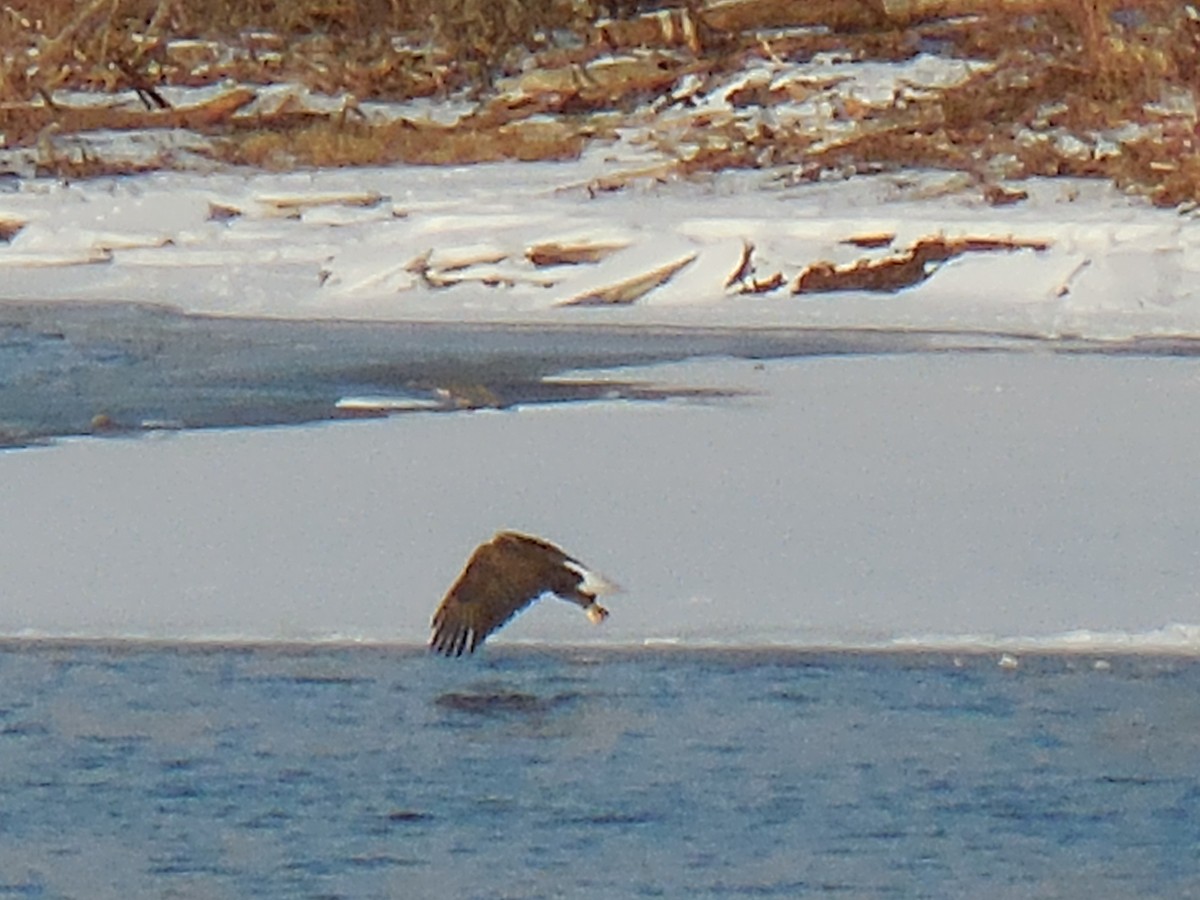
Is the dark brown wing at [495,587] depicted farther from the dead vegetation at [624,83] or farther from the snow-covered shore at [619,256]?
the dead vegetation at [624,83]

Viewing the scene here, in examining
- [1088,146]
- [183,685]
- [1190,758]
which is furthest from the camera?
[1088,146]

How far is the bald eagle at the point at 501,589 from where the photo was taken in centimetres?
686

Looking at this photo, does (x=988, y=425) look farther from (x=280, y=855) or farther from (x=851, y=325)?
(x=280, y=855)

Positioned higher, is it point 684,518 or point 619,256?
point 684,518

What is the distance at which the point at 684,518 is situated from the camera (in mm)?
8180

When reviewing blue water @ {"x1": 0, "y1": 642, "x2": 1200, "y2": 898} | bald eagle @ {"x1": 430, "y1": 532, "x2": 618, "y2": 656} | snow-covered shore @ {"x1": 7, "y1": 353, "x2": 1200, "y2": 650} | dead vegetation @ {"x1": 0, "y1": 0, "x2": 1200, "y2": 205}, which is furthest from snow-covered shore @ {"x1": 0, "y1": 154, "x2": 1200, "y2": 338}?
blue water @ {"x1": 0, "y1": 642, "x2": 1200, "y2": 898}

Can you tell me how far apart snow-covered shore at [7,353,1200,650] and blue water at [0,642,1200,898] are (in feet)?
0.97

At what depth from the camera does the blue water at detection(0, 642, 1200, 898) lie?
5270 mm

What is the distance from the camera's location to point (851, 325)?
42.2 feet

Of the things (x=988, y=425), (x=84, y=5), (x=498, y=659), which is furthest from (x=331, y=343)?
(x=84, y=5)

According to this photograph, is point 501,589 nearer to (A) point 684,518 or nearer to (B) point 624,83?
(A) point 684,518

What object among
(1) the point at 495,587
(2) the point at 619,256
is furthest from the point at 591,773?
(2) the point at 619,256

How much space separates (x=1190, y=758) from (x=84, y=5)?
1569cm

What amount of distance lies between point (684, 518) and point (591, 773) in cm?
233
